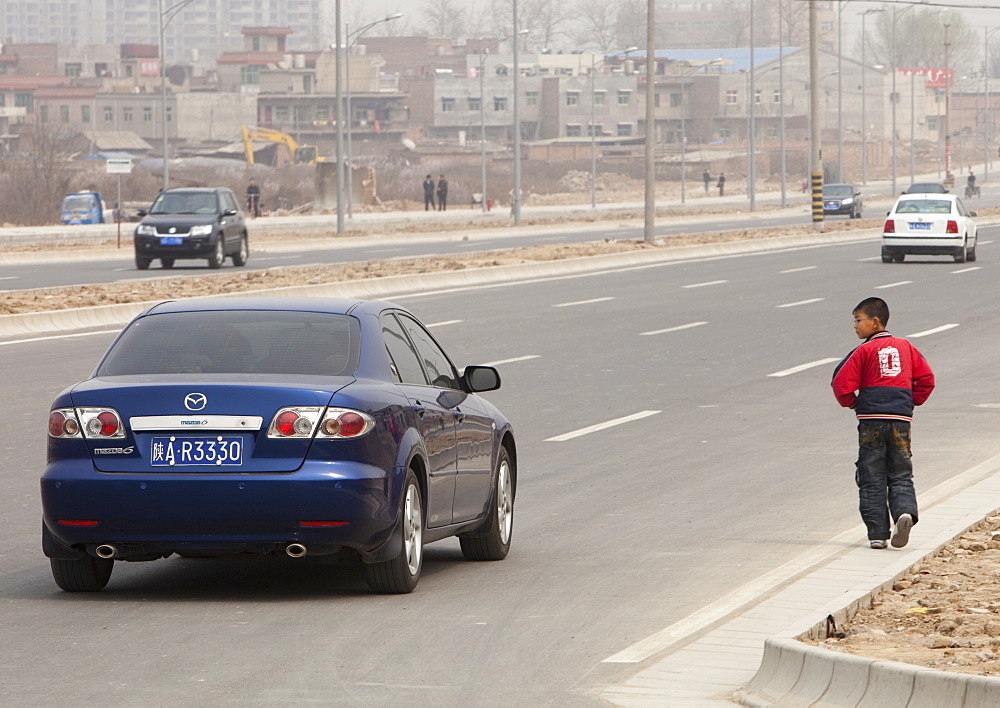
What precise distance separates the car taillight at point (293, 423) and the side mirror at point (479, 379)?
59.4 inches

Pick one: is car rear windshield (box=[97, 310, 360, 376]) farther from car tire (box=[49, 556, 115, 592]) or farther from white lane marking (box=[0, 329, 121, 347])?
white lane marking (box=[0, 329, 121, 347])

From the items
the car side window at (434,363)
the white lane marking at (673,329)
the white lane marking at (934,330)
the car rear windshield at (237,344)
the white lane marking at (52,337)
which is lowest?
the white lane marking at (934,330)

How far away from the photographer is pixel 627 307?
28.7 metres

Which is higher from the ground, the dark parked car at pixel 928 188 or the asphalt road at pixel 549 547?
the dark parked car at pixel 928 188

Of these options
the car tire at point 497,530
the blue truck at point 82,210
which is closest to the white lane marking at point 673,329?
the car tire at point 497,530

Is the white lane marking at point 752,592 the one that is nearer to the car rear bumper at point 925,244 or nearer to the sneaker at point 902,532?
the sneaker at point 902,532

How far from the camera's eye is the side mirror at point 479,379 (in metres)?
8.70

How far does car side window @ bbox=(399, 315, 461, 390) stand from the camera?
8.68m

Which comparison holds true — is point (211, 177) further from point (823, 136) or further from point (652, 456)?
point (652, 456)

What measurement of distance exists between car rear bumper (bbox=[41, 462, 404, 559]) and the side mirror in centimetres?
138

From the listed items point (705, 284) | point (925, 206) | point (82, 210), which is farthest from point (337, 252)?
point (82, 210)

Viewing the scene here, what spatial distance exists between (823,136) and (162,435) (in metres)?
166

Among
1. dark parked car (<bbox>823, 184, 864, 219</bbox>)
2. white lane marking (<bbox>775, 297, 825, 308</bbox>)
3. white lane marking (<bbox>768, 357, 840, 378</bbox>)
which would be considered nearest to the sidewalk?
white lane marking (<bbox>768, 357, 840, 378</bbox>)

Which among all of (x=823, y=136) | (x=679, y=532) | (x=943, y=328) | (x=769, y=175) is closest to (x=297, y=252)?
(x=943, y=328)
